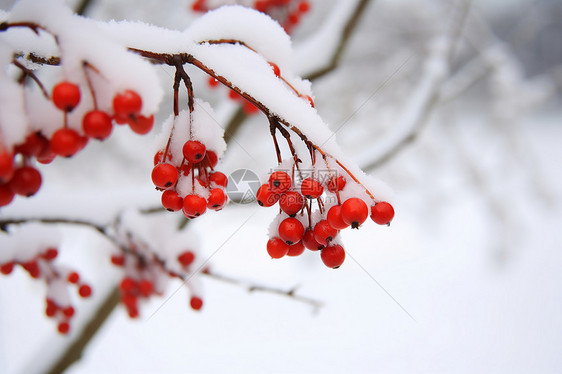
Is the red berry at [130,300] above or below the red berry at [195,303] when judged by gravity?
below

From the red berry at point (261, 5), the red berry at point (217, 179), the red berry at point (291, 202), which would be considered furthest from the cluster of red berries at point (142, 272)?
the red berry at point (261, 5)

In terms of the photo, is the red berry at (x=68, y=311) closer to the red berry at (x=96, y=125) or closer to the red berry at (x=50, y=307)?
the red berry at (x=50, y=307)

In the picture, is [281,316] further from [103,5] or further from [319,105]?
[103,5]

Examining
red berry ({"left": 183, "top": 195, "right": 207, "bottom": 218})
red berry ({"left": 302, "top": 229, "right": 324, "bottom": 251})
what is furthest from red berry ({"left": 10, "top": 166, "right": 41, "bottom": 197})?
red berry ({"left": 302, "top": 229, "right": 324, "bottom": 251})

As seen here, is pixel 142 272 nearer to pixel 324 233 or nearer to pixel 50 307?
pixel 50 307

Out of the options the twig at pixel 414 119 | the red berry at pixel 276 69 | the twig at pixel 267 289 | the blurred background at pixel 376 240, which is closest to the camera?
the red berry at pixel 276 69

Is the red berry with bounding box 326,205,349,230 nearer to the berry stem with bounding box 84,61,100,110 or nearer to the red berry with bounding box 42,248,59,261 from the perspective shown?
the berry stem with bounding box 84,61,100,110

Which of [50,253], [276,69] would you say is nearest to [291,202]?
[276,69]
